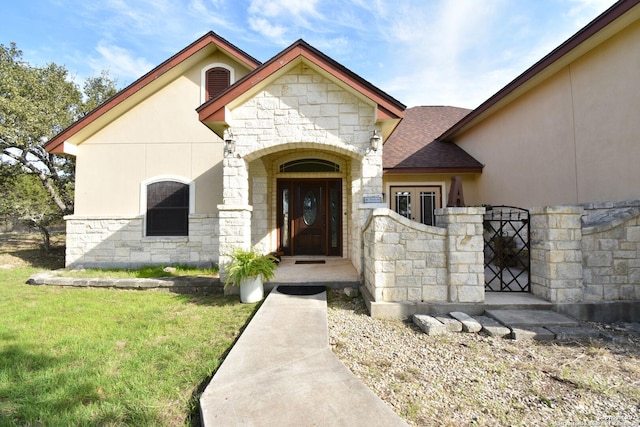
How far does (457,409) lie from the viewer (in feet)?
7.23

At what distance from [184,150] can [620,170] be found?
983 centimetres

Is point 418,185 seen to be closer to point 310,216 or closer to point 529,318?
point 310,216

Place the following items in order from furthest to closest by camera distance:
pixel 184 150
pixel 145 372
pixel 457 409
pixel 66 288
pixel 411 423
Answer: pixel 184 150 < pixel 66 288 < pixel 145 372 < pixel 457 409 < pixel 411 423

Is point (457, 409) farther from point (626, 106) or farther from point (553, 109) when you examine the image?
point (553, 109)

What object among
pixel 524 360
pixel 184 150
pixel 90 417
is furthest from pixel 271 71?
pixel 524 360

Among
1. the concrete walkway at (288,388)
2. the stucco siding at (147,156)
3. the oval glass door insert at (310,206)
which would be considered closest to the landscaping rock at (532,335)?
the concrete walkway at (288,388)

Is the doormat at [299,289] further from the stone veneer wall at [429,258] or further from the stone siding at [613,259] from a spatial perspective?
the stone siding at [613,259]

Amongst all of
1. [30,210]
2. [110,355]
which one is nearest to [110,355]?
[110,355]

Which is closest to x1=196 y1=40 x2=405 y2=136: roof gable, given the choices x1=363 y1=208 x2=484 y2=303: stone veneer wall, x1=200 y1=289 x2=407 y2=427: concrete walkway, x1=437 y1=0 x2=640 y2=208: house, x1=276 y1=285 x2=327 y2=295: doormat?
x1=363 y1=208 x2=484 y2=303: stone veneer wall

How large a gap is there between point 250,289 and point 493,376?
375cm

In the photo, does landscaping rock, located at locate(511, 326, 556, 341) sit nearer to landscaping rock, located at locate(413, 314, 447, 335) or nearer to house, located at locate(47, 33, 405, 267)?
landscaping rock, located at locate(413, 314, 447, 335)

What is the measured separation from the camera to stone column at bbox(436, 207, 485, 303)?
4.09 metres

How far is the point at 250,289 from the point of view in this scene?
5.02 m

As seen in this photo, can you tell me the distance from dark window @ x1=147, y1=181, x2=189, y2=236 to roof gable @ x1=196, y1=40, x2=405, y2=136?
3.54 m
